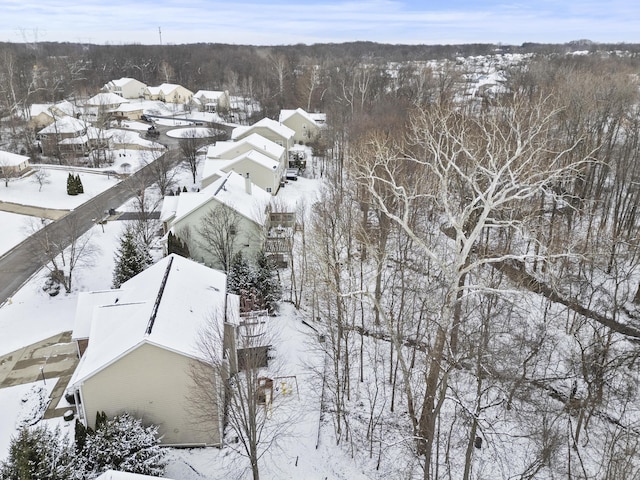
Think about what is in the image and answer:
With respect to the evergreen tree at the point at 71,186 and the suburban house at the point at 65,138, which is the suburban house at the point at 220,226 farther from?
the suburban house at the point at 65,138

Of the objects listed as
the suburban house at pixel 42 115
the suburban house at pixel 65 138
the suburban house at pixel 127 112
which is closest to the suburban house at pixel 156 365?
the suburban house at pixel 65 138

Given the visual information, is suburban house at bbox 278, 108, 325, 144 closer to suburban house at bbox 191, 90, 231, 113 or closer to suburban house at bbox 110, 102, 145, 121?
suburban house at bbox 191, 90, 231, 113

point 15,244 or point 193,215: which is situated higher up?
point 193,215

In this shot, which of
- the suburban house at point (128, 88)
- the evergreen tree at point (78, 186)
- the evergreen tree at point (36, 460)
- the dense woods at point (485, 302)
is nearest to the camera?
the evergreen tree at point (36, 460)

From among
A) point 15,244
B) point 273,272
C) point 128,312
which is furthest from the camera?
point 15,244

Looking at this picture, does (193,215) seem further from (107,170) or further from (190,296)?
(107,170)

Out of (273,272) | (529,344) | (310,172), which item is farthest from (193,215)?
(310,172)
